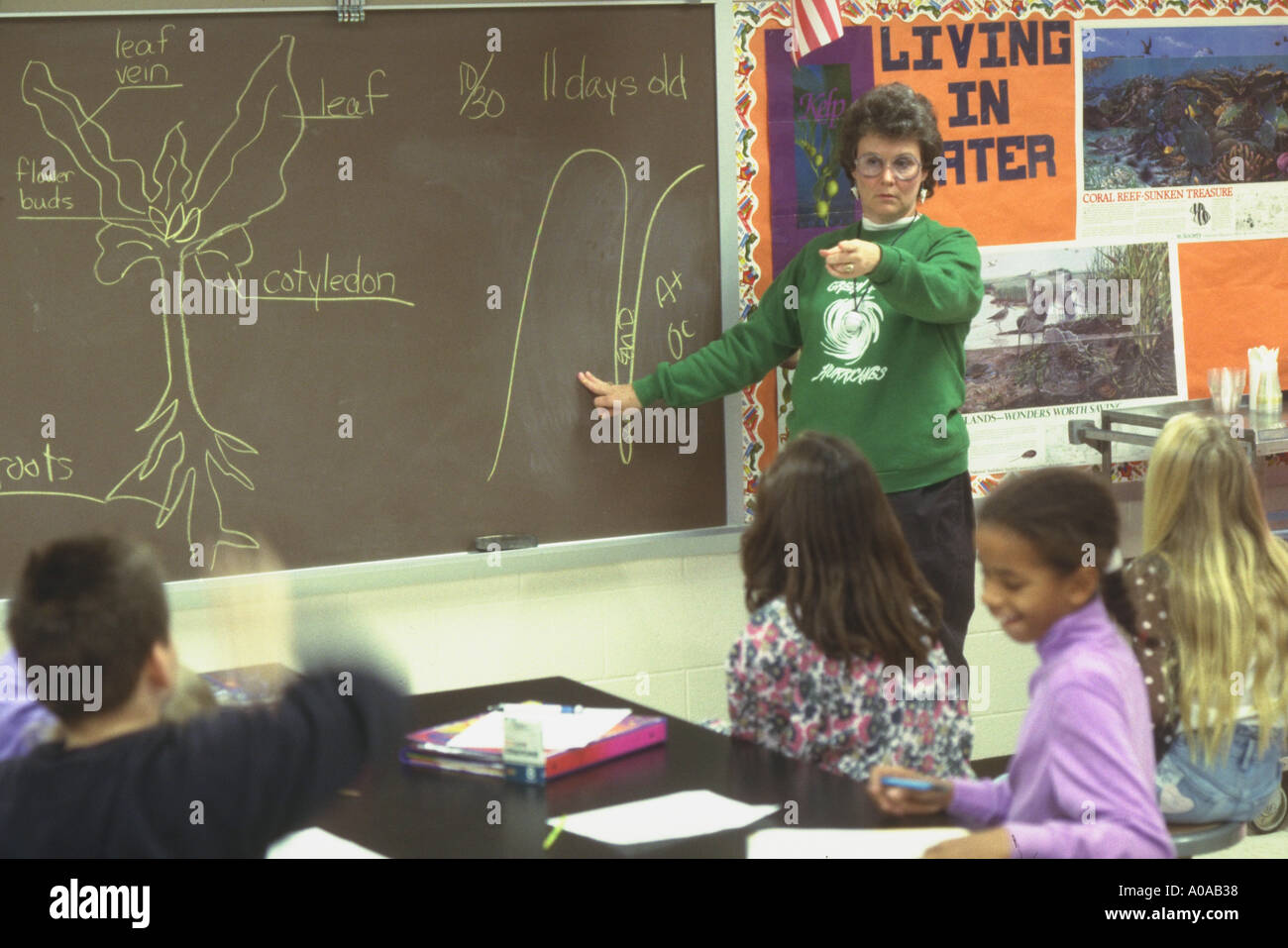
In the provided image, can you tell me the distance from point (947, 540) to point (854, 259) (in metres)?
0.76

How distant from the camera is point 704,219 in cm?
358

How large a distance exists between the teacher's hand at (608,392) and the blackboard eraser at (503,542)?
34 cm

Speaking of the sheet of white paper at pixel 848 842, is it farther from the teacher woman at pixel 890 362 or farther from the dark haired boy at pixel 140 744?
the teacher woman at pixel 890 362

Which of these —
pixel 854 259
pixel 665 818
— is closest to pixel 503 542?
pixel 854 259

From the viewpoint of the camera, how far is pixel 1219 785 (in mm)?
2369

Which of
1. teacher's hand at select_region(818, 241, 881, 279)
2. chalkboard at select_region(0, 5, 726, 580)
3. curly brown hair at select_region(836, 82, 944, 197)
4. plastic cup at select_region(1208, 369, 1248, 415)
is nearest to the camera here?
teacher's hand at select_region(818, 241, 881, 279)

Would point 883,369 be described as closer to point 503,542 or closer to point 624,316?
point 624,316

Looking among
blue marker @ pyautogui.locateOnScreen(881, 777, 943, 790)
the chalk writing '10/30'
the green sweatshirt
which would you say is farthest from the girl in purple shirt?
the chalk writing '10/30'

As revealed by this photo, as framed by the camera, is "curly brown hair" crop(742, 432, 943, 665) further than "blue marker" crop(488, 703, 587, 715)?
No

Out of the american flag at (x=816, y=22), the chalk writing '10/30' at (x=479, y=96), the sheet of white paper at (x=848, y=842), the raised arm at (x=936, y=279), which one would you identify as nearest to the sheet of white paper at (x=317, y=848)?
the sheet of white paper at (x=848, y=842)

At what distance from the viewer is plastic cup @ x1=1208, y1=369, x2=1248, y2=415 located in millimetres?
3957

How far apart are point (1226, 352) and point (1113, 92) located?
2.51 feet

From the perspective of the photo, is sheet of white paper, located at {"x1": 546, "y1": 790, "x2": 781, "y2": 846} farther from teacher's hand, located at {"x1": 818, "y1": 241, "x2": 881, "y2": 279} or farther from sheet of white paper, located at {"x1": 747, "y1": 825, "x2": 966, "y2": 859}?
teacher's hand, located at {"x1": 818, "y1": 241, "x2": 881, "y2": 279}
